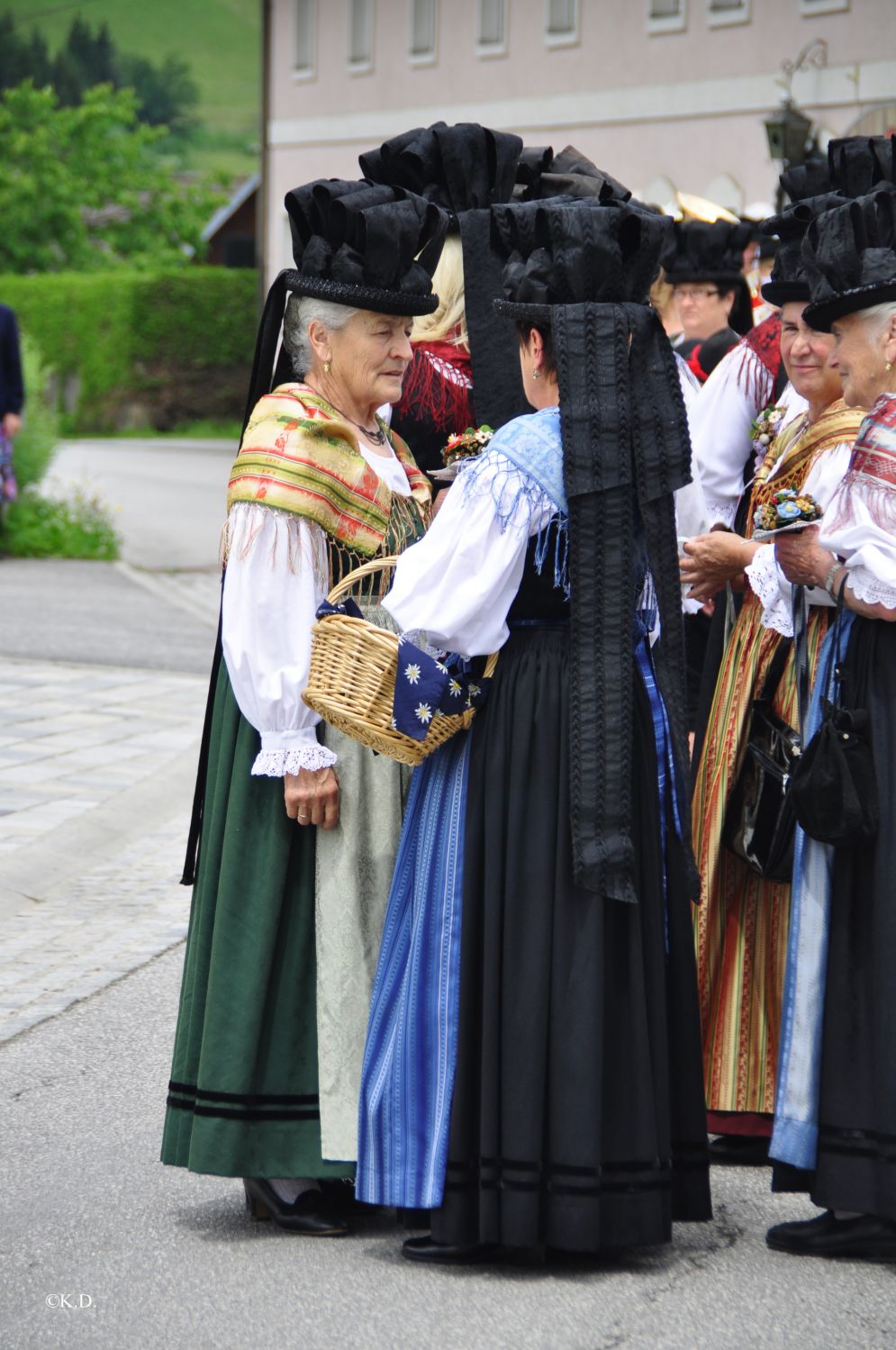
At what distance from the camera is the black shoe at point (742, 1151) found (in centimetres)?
440

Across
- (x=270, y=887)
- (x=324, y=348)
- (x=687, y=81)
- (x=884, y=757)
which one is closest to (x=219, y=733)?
(x=270, y=887)

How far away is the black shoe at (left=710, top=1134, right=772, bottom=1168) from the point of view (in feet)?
14.4

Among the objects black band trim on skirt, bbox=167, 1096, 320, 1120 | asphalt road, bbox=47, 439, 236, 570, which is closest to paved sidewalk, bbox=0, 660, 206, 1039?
black band trim on skirt, bbox=167, 1096, 320, 1120

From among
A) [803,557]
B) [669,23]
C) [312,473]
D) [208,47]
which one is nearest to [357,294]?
[312,473]

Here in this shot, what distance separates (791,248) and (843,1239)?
218 cm

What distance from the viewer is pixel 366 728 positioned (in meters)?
3.49

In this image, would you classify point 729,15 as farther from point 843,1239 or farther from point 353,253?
point 843,1239

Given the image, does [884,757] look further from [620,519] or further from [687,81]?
[687,81]

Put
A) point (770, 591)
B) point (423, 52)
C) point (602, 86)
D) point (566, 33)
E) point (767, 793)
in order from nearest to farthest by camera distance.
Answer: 1. point (770, 591)
2. point (767, 793)
3. point (602, 86)
4. point (566, 33)
5. point (423, 52)

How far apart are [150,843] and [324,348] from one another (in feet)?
12.9

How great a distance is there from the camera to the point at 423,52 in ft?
101

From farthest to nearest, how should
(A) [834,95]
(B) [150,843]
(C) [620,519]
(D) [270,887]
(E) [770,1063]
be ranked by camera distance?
1. (A) [834,95]
2. (B) [150,843]
3. (E) [770,1063]
4. (D) [270,887]
5. (C) [620,519]

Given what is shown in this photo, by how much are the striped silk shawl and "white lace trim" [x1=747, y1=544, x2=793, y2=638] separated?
79cm

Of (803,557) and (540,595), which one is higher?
(803,557)
